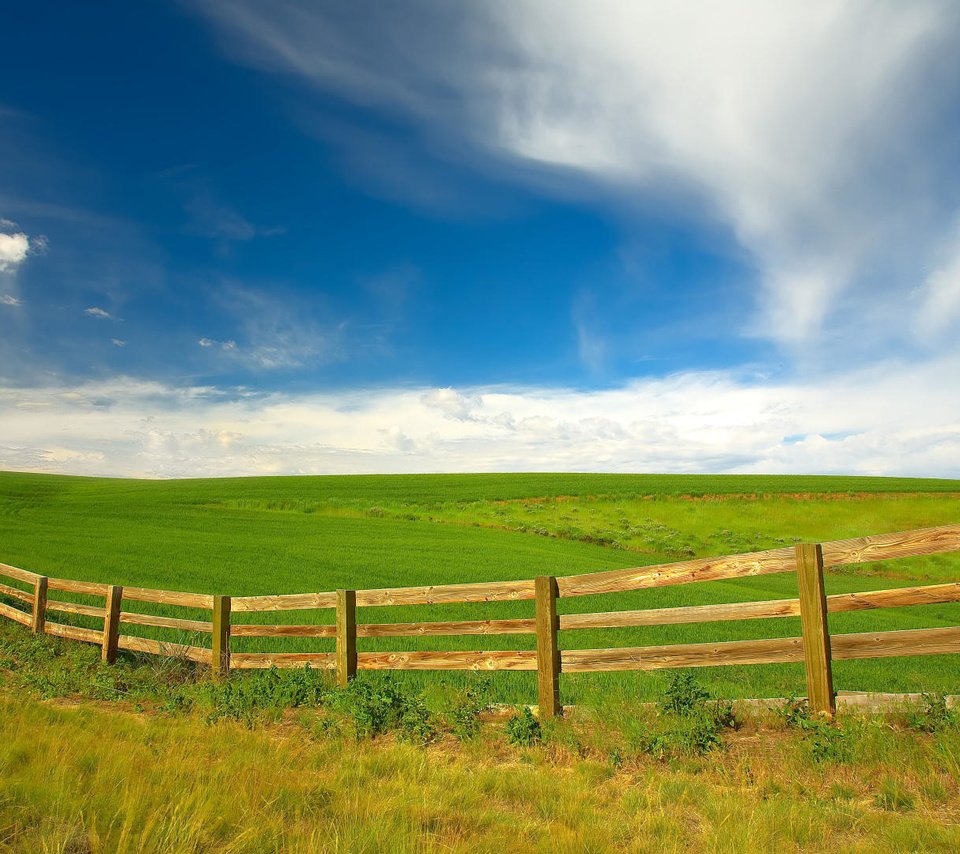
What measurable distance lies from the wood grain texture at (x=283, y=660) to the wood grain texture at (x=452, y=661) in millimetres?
496

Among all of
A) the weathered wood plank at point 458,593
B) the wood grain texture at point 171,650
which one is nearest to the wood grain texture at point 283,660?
the wood grain texture at point 171,650

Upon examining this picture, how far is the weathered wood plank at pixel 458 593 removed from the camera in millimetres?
7691

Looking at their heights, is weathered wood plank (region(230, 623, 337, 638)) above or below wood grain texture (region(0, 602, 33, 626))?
above

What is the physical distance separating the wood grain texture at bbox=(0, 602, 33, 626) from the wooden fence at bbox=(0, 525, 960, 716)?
5.75 metres

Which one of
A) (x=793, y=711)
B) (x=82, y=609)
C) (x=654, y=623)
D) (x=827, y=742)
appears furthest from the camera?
(x=82, y=609)

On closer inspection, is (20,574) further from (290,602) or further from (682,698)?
(682,698)

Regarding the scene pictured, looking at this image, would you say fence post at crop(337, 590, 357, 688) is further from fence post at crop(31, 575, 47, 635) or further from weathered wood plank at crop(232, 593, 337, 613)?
fence post at crop(31, 575, 47, 635)

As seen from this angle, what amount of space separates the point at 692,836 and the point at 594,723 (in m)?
2.48

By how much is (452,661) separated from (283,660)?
305 cm

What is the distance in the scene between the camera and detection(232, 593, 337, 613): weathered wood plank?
912 cm

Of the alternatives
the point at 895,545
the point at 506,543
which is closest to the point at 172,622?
the point at 895,545

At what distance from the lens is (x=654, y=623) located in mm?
6816

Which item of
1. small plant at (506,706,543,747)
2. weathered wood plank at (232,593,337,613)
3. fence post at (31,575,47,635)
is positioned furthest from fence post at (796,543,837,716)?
fence post at (31,575,47,635)

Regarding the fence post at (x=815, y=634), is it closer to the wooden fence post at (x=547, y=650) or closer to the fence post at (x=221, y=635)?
the wooden fence post at (x=547, y=650)
